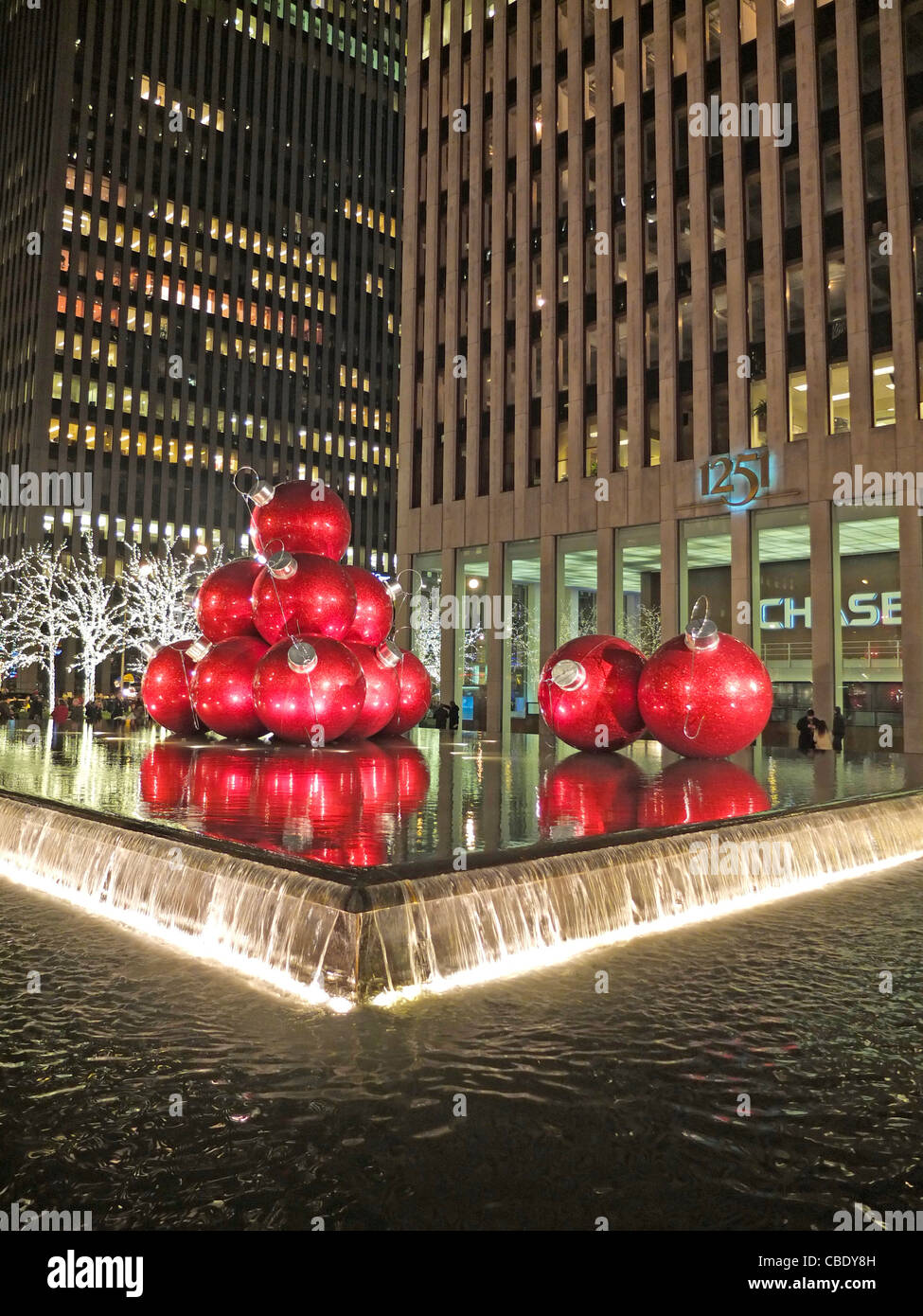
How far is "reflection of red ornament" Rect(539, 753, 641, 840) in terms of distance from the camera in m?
5.80

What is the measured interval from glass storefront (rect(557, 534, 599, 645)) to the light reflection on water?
1580 cm

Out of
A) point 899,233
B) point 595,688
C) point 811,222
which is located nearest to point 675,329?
point 811,222

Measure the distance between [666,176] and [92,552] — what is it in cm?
5314

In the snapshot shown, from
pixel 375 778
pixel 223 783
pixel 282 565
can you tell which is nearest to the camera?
pixel 223 783

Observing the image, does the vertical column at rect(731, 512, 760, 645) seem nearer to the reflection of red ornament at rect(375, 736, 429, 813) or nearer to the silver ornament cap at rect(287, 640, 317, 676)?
the reflection of red ornament at rect(375, 736, 429, 813)

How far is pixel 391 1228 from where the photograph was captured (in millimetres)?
2270

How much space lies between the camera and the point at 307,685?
33.1ft

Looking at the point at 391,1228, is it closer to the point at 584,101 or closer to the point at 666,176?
the point at 666,176

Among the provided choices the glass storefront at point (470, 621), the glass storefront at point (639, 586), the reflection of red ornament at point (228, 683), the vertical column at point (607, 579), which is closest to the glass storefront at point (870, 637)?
the glass storefront at point (639, 586)

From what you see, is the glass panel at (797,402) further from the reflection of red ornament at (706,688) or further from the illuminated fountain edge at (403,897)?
the illuminated fountain edge at (403,897)

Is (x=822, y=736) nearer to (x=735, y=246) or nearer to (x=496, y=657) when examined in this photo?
(x=496, y=657)

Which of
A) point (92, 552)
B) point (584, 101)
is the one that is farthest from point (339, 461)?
point (584, 101)

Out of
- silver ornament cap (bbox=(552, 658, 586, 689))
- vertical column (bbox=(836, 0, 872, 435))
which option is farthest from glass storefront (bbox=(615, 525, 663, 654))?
silver ornament cap (bbox=(552, 658, 586, 689))

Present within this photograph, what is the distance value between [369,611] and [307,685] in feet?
5.61
